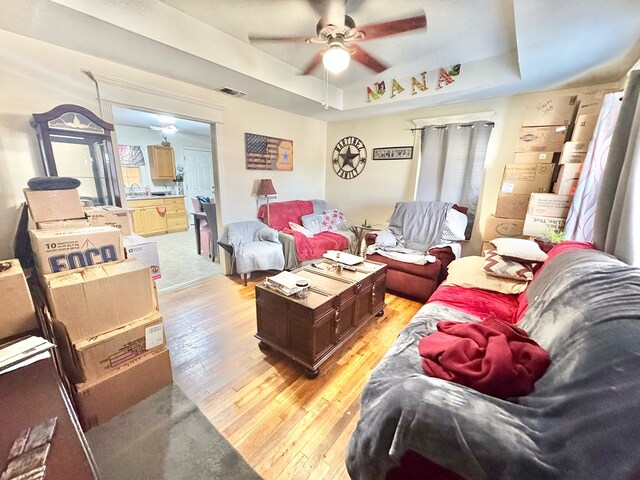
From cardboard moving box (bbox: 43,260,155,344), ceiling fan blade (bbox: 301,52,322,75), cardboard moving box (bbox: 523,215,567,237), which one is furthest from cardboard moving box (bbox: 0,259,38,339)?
cardboard moving box (bbox: 523,215,567,237)

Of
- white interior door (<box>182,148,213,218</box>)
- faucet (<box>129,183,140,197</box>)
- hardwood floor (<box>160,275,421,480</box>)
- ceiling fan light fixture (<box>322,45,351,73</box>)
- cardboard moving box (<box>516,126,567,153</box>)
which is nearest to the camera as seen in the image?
hardwood floor (<box>160,275,421,480</box>)

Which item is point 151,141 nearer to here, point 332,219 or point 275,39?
point 332,219

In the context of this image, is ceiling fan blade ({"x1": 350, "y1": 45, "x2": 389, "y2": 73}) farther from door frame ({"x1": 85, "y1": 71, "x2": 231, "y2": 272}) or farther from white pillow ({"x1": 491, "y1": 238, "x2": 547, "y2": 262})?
white pillow ({"x1": 491, "y1": 238, "x2": 547, "y2": 262})

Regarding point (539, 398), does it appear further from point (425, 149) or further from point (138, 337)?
point (425, 149)

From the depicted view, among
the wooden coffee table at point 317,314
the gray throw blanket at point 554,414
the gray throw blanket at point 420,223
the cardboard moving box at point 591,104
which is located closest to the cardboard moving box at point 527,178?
the cardboard moving box at point 591,104

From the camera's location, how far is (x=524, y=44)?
1.88 metres

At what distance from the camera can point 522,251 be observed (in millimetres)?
2008

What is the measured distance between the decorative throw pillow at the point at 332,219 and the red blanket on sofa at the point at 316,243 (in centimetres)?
30

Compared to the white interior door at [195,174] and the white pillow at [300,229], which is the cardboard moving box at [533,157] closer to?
the white pillow at [300,229]

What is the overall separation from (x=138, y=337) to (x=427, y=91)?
3631 millimetres

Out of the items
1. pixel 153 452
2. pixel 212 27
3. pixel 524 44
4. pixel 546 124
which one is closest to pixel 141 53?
pixel 212 27

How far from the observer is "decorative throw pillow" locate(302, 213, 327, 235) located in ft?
12.8

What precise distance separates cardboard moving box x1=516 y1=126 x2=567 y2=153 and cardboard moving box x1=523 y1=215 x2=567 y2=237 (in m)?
0.73

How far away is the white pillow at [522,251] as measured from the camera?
1.96 meters
